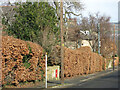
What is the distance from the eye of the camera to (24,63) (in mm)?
13203

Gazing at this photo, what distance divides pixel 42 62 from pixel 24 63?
2173 millimetres

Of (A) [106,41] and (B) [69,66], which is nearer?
(B) [69,66]

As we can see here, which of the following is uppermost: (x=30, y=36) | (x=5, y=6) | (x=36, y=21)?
(x=5, y=6)

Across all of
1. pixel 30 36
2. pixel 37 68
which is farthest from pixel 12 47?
pixel 30 36

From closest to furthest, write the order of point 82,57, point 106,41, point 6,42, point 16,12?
point 6,42, point 16,12, point 82,57, point 106,41

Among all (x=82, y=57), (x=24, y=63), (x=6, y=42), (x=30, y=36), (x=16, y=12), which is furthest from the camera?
(x=82, y=57)

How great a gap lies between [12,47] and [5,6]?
31.3 ft

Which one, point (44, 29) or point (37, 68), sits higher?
point (44, 29)

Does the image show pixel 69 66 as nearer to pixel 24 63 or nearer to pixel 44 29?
pixel 44 29

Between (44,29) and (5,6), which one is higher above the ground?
(5,6)

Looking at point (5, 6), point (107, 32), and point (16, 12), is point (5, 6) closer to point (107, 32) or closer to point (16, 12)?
point (16, 12)

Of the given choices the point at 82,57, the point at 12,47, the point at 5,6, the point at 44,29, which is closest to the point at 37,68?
the point at 12,47

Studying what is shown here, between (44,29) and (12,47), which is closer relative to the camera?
(12,47)

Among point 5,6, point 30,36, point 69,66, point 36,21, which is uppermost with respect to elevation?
point 5,6
